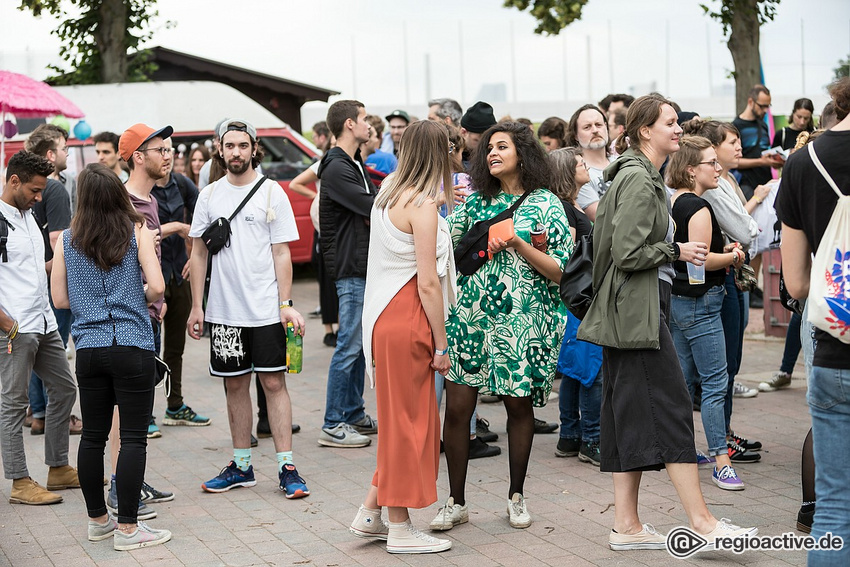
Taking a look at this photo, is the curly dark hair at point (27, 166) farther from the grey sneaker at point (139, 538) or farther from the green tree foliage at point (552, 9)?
the green tree foliage at point (552, 9)

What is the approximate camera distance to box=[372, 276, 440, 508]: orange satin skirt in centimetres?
502

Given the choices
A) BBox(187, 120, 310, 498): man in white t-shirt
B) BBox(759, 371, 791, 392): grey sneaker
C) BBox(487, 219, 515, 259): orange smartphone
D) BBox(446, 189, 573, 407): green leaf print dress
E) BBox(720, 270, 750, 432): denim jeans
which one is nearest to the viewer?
BBox(487, 219, 515, 259): orange smartphone

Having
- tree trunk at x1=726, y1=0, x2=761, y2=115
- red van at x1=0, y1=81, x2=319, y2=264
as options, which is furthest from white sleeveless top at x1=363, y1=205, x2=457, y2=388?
red van at x1=0, y1=81, x2=319, y2=264

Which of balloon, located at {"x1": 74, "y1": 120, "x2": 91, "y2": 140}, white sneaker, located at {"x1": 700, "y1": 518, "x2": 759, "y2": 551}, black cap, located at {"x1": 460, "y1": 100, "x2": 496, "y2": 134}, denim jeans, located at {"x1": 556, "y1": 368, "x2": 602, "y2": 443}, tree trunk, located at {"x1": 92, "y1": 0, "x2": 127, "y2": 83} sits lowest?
white sneaker, located at {"x1": 700, "y1": 518, "x2": 759, "y2": 551}

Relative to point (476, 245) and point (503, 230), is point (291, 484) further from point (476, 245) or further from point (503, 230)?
point (503, 230)

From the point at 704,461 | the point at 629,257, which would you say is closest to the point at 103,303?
the point at 629,257

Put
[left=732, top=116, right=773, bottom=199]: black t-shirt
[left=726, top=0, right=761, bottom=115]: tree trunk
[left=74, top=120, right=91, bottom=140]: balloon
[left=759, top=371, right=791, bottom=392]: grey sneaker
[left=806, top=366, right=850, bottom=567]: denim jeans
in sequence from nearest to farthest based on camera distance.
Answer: [left=806, top=366, right=850, bottom=567]: denim jeans
[left=759, top=371, right=791, bottom=392]: grey sneaker
[left=732, top=116, right=773, bottom=199]: black t-shirt
[left=726, top=0, right=761, bottom=115]: tree trunk
[left=74, top=120, right=91, bottom=140]: balloon

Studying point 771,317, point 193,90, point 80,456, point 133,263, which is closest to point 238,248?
point 133,263

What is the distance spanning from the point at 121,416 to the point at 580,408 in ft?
9.59

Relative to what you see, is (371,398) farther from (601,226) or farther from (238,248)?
(601,226)

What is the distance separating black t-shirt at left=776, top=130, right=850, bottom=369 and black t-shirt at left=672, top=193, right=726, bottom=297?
6.71ft

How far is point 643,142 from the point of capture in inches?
203

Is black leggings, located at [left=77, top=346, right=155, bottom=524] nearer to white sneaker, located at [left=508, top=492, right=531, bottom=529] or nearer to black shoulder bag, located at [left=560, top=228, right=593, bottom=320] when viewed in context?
white sneaker, located at [left=508, top=492, right=531, bottom=529]

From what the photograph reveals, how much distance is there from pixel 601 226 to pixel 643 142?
0.51 meters
